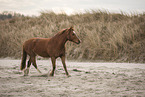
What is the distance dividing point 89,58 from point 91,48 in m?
0.71

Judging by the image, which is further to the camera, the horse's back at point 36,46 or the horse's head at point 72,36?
the horse's back at point 36,46

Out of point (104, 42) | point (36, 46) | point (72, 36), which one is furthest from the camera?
point (104, 42)

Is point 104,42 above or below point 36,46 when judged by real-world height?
above

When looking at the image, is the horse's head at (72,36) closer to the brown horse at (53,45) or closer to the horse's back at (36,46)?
the brown horse at (53,45)

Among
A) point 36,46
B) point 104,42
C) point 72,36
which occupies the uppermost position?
point 104,42

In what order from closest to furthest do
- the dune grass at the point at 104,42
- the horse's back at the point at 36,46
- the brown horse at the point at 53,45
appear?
the brown horse at the point at 53,45 < the horse's back at the point at 36,46 < the dune grass at the point at 104,42

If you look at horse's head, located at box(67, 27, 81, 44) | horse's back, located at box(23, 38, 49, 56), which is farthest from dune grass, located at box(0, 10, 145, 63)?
horse's back, located at box(23, 38, 49, 56)

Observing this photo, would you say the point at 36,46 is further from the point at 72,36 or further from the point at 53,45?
the point at 72,36

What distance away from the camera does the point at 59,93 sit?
3.67 m

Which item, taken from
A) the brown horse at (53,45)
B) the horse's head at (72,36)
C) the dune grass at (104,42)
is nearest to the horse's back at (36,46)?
the brown horse at (53,45)

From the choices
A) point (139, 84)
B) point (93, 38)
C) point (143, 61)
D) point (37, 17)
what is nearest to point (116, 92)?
point (139, 84)

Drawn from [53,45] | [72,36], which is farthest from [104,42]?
[53,45]

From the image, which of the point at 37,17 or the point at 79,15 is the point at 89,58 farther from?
the point at 37,17

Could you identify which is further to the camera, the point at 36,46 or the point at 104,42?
the point at 104,42
